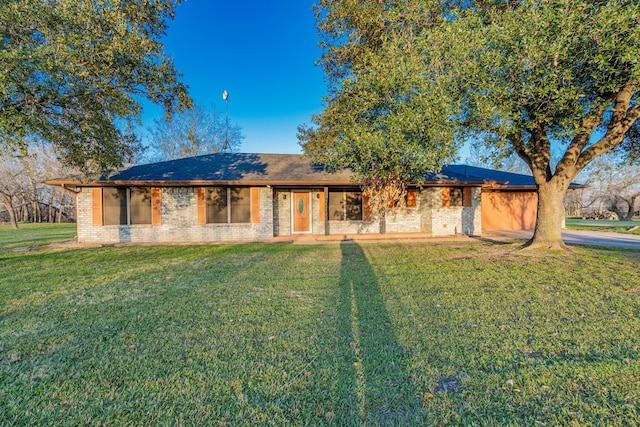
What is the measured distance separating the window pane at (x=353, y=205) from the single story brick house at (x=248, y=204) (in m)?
0.04

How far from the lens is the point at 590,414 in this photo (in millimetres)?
1986

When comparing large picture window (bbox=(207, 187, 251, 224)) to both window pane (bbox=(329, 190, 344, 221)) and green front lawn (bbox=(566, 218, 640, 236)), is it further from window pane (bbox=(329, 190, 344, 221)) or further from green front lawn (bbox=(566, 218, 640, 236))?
green front lawn (bbox=(566, 218, 640, 236))

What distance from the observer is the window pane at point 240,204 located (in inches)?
462

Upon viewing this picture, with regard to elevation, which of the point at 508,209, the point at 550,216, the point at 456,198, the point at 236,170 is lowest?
the point at 550,216

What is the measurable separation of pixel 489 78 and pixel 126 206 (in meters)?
12.3

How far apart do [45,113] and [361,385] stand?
845cm

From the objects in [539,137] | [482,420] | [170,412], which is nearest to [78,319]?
[170,412]

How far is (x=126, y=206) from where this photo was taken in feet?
36.9

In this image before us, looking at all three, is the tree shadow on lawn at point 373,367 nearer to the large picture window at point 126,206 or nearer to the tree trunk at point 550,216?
the tree trunk at point 550,216

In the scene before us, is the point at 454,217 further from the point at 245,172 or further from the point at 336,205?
the point at 245,172

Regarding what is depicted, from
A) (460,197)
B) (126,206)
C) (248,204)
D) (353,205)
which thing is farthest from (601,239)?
(126,206)

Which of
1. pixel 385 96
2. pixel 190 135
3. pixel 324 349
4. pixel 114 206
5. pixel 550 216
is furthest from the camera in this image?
pixel 190 135

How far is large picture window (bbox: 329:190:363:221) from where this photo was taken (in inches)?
498

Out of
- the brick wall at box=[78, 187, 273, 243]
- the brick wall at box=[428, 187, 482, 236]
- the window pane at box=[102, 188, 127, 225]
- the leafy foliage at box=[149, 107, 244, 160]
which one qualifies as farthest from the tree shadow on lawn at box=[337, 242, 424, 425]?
the leafy foliage at box=[149, 107, 244, 160]
